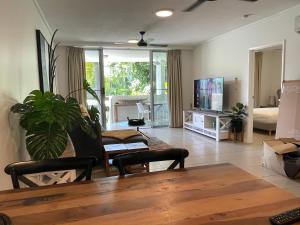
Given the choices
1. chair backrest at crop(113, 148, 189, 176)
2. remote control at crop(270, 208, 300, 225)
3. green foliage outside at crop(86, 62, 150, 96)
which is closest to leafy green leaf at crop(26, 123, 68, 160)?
chair backrest at crop(113, 148, 189, 176)

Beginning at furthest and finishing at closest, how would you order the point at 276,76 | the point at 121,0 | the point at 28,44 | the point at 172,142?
the point at 276,76 → the point at 172,142 → the point at 121,0 → the point at 28,44

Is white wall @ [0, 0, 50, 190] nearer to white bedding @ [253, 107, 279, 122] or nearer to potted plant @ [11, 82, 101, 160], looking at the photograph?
potted plant @ [11, 82, 101, 160]

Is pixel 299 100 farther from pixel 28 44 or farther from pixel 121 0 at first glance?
pixel 28 44

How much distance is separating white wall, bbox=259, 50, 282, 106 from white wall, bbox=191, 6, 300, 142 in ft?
8.85

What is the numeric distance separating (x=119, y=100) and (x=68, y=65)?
301cm

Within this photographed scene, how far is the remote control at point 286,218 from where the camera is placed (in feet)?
2.70

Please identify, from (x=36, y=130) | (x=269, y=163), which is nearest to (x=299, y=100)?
(x=269, y=163)

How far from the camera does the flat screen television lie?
5.58 m

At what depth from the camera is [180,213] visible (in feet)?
2.98

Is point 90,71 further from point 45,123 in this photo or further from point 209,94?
point 45,123

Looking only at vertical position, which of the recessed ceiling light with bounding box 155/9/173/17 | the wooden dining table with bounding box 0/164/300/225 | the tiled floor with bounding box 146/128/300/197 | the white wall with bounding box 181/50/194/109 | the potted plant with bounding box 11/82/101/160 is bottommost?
the tiled floor with bounding box 146/128/300/197

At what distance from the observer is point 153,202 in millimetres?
993

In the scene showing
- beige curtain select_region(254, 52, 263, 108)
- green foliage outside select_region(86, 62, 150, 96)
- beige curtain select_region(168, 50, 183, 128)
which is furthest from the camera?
green foliage outside select_region(86, 62, 150, 96)

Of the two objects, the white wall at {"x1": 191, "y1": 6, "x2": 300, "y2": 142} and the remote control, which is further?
the white wall at {"x1": 191, "y1": 6, "x2": 300, "y2": 142}
